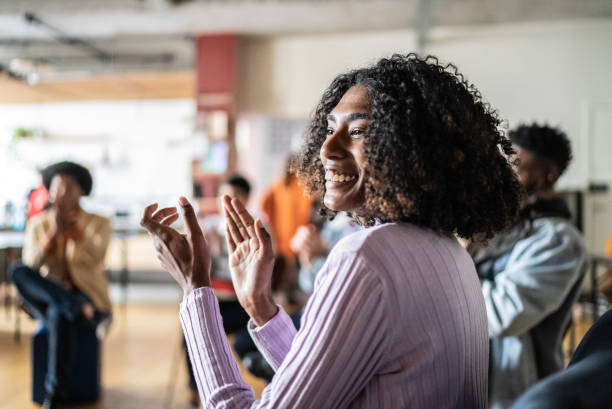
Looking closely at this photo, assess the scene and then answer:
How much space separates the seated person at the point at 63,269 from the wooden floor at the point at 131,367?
40 cm

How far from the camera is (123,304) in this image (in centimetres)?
597

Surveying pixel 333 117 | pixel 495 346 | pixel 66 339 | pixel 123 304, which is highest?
pixel 333 117

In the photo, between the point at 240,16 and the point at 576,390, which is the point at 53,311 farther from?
the point at 240,16

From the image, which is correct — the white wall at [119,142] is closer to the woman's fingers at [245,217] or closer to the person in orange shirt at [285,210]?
the person in orange shirt at [285,210]

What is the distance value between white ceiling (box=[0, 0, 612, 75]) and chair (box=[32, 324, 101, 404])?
166 inches

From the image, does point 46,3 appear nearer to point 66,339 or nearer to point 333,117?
point 66,339

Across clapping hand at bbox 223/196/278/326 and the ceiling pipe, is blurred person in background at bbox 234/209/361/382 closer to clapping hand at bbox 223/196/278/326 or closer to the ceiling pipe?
clapping hand at bbox 223/196/278/326

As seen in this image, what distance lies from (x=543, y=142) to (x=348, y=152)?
124 cm

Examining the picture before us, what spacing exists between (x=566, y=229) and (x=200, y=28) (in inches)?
243

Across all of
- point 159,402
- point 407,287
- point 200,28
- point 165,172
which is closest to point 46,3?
point 200,28

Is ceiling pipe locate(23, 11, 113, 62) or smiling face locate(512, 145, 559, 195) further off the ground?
ceiling pipe locate(23, 11, 113, 62)

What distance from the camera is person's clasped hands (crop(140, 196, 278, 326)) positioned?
929 millimetres

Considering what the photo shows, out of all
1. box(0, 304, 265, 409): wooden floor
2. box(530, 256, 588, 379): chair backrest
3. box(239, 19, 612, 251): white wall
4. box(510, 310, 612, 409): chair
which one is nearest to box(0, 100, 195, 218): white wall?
box(239, 19, 612, 251): white wall

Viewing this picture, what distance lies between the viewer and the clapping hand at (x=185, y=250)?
926mm
